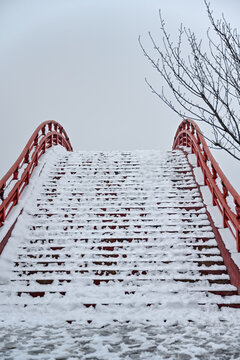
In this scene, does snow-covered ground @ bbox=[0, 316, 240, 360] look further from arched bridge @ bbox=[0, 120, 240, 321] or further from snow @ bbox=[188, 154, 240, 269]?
snow @ bbox=[188, 154, 240, 269]

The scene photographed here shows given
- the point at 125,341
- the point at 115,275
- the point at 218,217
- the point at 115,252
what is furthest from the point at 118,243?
the point at 125,341

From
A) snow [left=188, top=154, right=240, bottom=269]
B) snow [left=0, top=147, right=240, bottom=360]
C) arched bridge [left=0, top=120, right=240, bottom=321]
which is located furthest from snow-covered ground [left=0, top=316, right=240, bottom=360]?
snow [left=188, top=154, right=240, bottom=269]

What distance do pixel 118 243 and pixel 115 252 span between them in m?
0.27

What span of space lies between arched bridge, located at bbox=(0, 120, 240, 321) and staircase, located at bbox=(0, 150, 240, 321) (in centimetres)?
2

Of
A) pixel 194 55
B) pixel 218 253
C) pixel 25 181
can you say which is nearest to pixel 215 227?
pixel 218 253

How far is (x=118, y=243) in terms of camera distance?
5.50 meters

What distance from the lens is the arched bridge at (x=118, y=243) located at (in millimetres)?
4211

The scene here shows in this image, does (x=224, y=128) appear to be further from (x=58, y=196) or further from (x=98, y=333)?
(x=58, y=196)

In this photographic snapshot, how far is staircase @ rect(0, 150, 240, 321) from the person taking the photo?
417 centimetres

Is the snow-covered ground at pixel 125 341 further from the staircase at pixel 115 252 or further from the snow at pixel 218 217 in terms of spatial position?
the snow at pixel 218 217

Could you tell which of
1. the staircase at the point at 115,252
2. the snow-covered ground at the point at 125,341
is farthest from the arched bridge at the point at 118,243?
the snow-covered ground at the point at 125,341

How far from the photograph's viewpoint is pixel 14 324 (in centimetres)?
365

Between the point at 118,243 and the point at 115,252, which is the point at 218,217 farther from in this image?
the point at 115,252

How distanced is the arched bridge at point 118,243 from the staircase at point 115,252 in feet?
0.06
